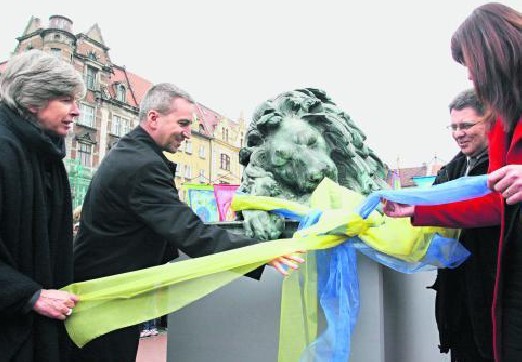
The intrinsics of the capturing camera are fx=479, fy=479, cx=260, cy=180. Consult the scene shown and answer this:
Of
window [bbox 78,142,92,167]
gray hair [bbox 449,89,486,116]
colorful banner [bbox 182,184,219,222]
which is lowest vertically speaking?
gray hair [bbox 449,89,486,116]

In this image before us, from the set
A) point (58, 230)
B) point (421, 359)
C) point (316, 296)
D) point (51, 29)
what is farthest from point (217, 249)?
point (51, 29)

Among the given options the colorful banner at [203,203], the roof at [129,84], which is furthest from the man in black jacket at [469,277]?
the roof at [129,84]

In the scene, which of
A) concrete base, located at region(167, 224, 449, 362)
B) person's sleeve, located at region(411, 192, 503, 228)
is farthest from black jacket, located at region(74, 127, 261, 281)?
person's sleeve, located at region(411, 192, 503, 228)

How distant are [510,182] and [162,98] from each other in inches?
60.8

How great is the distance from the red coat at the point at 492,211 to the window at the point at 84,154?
2907 cm

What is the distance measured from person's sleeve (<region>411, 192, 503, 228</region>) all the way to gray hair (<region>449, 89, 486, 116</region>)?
59cm

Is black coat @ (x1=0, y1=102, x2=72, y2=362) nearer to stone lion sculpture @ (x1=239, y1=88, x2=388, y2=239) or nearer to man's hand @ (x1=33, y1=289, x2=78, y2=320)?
man's hand @ (x1=33, y1=289, x2=78, y2=320)

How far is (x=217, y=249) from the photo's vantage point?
1924mm

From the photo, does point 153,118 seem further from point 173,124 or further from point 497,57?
point 497,57

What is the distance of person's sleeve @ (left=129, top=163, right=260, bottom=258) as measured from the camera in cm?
192

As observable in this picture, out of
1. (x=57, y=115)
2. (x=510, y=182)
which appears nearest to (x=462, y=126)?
(x=510, y=182)

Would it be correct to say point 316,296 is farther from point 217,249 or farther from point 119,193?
point 119,193

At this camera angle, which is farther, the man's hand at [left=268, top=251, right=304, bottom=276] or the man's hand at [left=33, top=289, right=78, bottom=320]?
the man's hand at [left=268, top=251, right=304, bottom=276]

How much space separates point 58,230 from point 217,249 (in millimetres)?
610
